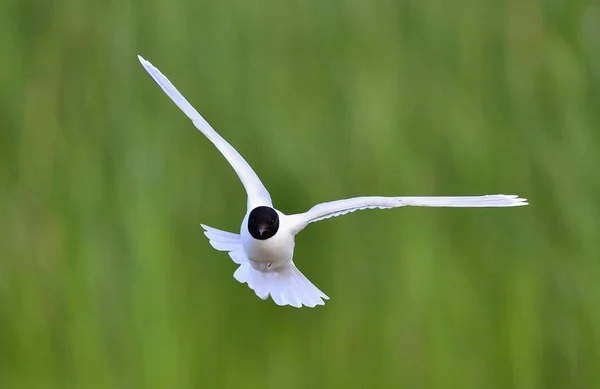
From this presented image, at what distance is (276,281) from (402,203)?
20 centimetres

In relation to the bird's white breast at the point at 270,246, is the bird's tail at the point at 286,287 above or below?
below

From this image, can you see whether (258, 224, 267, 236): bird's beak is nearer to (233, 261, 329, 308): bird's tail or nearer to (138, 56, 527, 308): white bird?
(138, 56, 527, 308): white bird

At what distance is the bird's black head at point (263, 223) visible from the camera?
2.25 ft

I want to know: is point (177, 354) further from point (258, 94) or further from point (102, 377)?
point (258, 94)

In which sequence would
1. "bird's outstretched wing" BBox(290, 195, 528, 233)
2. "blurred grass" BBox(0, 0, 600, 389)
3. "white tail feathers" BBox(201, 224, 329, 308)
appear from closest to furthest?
1. "bird's outstretched wing" BBox(290, 195, 528, 233)
2. "white tail feathers" BBox(201, 224, 329, 308)
3. "blurred grass" BBox(0, 0, 600, 389)

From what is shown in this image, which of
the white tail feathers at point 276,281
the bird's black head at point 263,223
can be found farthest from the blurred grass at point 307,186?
the bird's black head at point 263,223

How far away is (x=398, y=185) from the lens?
3.14 feet

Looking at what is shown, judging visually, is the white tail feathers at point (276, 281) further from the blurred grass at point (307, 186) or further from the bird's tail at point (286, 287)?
the blurred grass at point (307, 186)

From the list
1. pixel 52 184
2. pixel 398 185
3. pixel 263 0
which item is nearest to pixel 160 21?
pixel 263 0

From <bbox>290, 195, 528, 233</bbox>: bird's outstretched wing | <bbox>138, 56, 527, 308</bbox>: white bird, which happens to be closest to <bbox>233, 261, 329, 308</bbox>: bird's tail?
<bbox>138, 56, 527, 308</bbox>: white bird

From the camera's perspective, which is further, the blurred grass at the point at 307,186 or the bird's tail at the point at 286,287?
the blurred grass at the point at 307,186

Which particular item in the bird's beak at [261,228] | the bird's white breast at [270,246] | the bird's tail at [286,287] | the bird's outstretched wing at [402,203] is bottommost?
the bird's tail at [286,287]

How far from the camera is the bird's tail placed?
31.4 inches

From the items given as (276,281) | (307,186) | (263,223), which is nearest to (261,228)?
(263,223)
